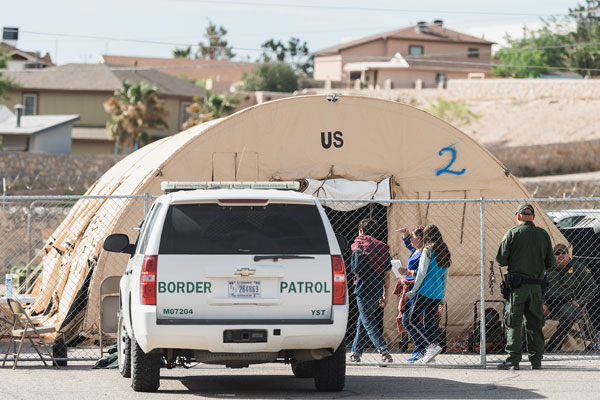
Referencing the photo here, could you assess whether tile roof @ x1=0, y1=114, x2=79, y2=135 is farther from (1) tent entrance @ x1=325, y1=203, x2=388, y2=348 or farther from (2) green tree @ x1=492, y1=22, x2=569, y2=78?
(2) green tree @ x1=492, y1=22, x2=569, y2=78

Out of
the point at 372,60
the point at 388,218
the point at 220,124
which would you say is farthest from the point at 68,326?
the point at 372,60

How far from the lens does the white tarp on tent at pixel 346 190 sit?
14992mm

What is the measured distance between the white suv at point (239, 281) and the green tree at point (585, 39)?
7005 centimetres

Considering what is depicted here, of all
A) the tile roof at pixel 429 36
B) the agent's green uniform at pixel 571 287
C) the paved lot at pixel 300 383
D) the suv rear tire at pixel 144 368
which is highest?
the tile roof at pixel 429 36

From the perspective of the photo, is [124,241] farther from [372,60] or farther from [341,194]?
[372,60]

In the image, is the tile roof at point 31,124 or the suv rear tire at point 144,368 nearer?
the suv rear tire at point 144,368

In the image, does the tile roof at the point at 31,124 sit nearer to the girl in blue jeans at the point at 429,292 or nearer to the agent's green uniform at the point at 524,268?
the girl in blue jeans at the point at 429,292

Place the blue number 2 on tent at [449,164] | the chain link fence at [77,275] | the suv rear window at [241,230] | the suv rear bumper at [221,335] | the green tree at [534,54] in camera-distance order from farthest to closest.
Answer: the green tree at [534,54]
the blue number 2 on tent at [449,164]
the chain link fence at [77,275]
the suv rear window at [241,230]
the suv rear bumper at [221,335]

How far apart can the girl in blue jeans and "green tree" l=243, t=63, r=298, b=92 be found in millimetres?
76689

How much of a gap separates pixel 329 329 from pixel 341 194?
5839 mm

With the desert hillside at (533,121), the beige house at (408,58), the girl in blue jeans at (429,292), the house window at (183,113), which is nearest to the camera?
the girl in blue jeans at (429,292)

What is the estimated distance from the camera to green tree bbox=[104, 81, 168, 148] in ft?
199

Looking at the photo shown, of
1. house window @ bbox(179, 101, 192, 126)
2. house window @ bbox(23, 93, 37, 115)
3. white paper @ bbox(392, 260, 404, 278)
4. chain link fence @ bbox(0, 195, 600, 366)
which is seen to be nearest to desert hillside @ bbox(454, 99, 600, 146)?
house window @ bbox(179, 101, 192, 126)

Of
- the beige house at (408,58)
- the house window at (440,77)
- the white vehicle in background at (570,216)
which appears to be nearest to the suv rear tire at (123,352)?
the white vehicle in background at (570,216)
